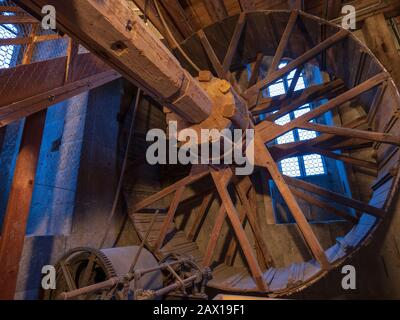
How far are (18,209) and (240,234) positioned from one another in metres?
2.43

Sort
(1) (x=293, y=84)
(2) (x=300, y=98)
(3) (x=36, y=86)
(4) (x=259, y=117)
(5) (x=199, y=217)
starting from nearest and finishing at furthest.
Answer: (3) (x=36, y=86) < (2) (x=300, y=98) < (1) (x=293, y=84) < (5) (x=199, y=217) < (4) (x=259, y=117)

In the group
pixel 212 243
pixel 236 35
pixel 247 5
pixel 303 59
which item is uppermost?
pixel 247 5

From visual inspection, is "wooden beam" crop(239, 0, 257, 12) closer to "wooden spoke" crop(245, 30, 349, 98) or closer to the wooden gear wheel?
the wooden gear wheel

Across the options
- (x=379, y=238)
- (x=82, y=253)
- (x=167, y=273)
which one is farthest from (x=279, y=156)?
(x=82, y=253)

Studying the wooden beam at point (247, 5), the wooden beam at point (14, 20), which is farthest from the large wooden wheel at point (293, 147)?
the wooden beam at point (14, 20)

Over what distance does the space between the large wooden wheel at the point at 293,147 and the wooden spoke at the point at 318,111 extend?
0.04ft

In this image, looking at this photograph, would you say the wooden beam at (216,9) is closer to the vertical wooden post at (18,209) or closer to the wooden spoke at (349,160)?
the wooden spoke at (349,160)

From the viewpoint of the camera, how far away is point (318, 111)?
10.5 feet

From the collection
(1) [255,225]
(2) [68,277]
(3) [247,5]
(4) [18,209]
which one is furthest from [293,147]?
(4) [18,209]

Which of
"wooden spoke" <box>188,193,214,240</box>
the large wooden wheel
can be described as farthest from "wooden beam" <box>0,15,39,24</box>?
"wooden spoke" <box>188,193,214,240</box>

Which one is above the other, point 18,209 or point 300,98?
point 300,98

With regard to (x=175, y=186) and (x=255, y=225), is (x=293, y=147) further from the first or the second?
(x=175, y=186)

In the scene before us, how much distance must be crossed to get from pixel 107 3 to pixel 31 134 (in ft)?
4.75

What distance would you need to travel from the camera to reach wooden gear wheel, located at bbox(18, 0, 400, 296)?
4.61 feet
